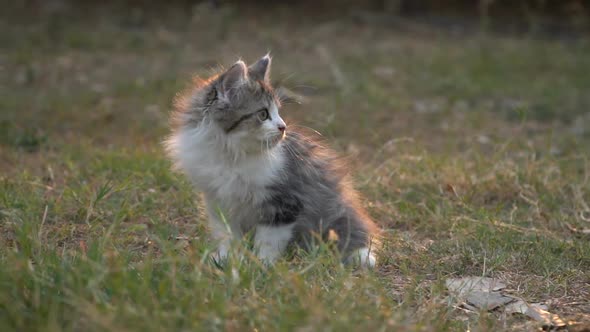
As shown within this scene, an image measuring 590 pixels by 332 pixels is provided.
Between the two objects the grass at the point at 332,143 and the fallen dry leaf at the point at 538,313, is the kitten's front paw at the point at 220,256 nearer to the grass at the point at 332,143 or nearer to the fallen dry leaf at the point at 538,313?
the grass at the point at 332,143

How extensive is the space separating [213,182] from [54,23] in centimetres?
618

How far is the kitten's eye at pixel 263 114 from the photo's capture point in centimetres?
363

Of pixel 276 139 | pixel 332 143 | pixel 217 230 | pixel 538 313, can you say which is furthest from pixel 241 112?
pixel 332 143

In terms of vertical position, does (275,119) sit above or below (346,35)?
above

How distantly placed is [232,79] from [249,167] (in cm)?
43

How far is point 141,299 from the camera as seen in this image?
8.18ft

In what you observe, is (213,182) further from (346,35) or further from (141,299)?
(346,35)

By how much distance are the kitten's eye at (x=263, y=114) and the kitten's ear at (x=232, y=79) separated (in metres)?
0.16

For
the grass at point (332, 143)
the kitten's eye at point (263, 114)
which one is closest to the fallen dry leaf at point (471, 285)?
the grass at point (332, 143)

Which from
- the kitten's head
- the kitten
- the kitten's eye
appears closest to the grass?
the kitten

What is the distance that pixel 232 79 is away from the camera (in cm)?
360

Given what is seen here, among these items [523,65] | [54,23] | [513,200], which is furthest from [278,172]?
[54,23]

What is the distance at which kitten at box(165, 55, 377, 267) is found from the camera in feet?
11.8

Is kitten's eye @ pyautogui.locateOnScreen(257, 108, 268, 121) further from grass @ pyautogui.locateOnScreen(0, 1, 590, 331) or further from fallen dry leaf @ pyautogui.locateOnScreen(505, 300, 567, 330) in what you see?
fallen dry leaf @ pyautogui.locateOnScreen(505, 300, 567, 330)
